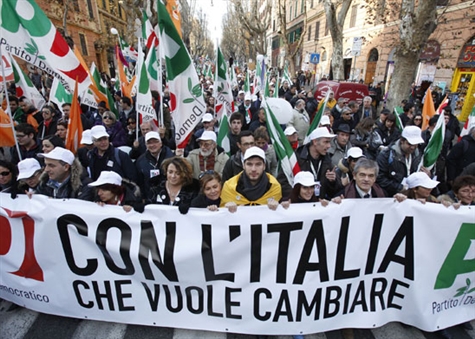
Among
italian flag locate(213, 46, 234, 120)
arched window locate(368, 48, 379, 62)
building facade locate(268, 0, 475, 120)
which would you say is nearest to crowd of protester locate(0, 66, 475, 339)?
italian flag locate(213, 46, 234, 120)

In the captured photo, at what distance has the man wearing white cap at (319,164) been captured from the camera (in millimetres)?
3430

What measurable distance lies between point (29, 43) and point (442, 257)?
18.0 ft

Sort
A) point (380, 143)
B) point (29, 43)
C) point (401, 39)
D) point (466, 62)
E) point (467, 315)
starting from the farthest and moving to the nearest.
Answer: point (466, 62), point (401, 39), point (380, 143), point (29, 43), point (467, 315)

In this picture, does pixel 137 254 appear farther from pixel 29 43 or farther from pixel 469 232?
pixel 29 43

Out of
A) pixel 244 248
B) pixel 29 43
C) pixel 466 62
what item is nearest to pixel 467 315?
pixel 244 248

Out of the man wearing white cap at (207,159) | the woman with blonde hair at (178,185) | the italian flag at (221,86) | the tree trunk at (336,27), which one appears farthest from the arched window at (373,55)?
the woman with blonde hair at (178,185)

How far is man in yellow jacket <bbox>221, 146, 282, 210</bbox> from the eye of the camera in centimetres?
286

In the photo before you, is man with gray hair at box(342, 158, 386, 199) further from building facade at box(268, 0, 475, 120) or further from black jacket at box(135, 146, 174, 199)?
building facade at box(268, 0, 475, 120)

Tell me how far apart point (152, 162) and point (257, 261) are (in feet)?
7.20

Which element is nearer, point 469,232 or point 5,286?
point 469,232

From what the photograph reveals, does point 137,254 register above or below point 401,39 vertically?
below

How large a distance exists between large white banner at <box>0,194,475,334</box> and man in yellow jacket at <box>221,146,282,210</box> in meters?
0.39

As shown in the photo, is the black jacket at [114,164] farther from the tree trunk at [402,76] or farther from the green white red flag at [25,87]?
the tree trunk at [402,76]

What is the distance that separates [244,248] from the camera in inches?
99.3
